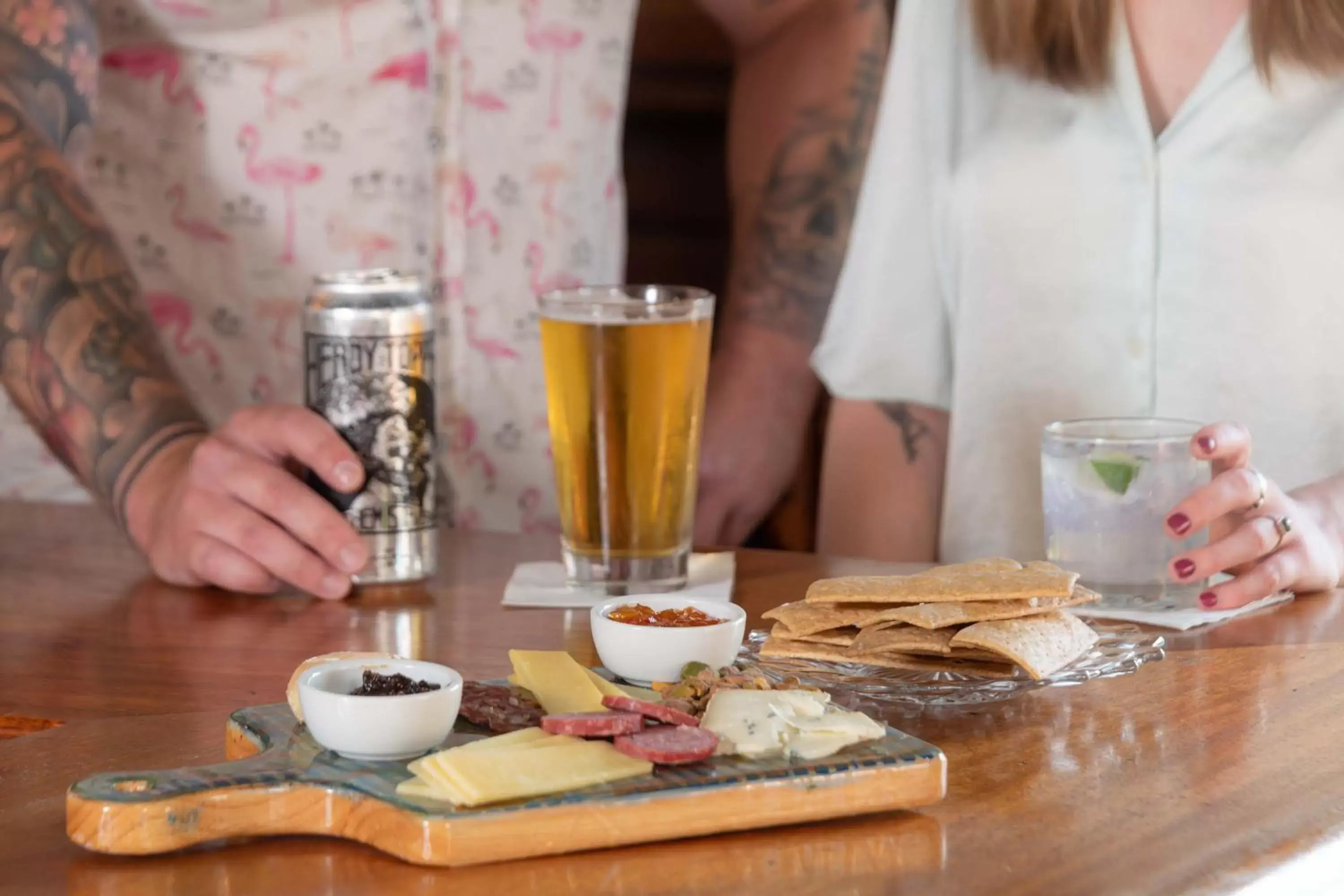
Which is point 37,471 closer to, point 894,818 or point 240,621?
point 240,621

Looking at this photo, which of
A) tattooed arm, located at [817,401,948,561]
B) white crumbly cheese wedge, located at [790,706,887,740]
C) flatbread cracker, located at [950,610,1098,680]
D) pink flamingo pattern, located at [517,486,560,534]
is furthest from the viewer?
pink flamingo pattern, located at [517,486,560,534]

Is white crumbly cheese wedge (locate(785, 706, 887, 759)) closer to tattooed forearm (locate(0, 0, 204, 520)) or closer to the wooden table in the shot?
the wooden table

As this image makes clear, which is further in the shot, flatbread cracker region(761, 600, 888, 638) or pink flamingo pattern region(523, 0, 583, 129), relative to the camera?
pink flamingo pattern region(523, 0, 583, 129)

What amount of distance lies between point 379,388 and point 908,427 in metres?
0.80

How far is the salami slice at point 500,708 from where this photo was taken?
2.76 ft

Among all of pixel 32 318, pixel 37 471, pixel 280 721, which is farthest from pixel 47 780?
pixel 37 471

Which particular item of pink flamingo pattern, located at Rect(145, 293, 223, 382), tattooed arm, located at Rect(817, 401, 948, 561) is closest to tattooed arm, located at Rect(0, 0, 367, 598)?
pink flamingo pattern, located at Rect(145, 293, 223, 382)

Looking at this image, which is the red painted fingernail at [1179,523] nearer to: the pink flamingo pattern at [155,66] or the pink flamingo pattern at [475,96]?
the pink flamingo pattern at [475,96]

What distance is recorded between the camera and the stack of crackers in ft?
3.12

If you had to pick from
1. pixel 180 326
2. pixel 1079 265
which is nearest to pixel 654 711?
pixel 1079 265

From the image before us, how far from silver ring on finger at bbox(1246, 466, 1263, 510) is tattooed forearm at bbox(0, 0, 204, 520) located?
0.95 meters

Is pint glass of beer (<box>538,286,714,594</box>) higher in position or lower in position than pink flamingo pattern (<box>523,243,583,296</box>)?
lower

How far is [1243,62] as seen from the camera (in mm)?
1655

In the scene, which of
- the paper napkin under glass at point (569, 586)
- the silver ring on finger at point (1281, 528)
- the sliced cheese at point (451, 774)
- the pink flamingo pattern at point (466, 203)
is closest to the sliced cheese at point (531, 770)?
the sliced cheese at point (451, 774)
